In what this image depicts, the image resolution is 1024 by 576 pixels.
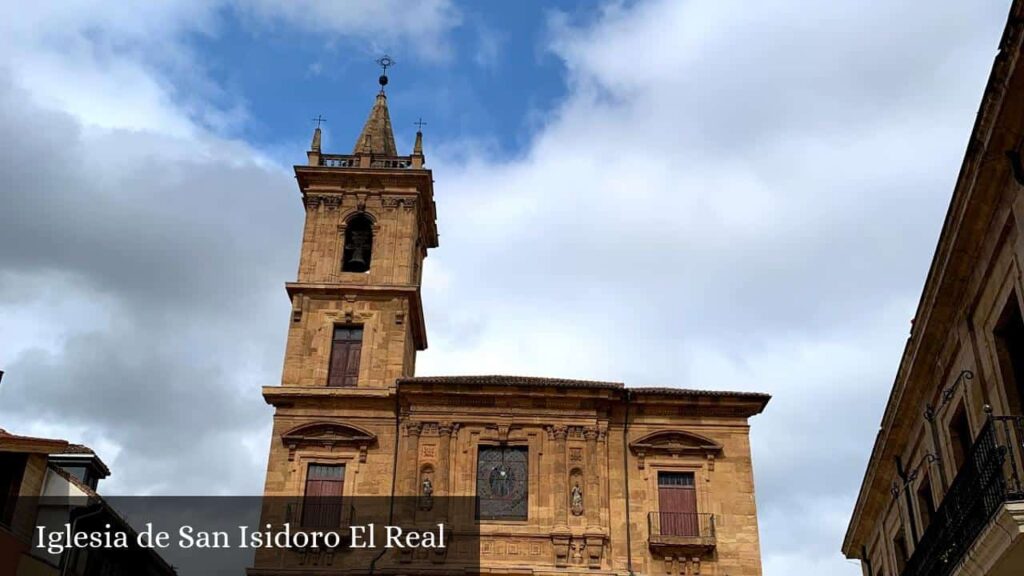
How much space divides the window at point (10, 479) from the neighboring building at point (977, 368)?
1700 cm

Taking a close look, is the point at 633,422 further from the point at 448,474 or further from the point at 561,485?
the point at 448,474

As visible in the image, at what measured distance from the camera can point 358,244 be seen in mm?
31578

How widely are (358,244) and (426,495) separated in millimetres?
8865

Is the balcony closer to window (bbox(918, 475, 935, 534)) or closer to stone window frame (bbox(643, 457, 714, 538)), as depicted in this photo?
stone window frame (bbox(643, 457, 714, 538))

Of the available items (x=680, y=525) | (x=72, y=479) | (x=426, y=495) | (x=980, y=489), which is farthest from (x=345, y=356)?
(x=980, y=489)

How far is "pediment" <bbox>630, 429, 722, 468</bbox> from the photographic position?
1079 inches

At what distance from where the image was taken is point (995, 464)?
33.5ft

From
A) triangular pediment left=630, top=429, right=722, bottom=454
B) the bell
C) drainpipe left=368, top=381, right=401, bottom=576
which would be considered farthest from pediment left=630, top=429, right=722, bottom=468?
the bell

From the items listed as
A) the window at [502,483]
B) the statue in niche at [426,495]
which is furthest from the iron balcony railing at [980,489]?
the statue in niche at [426,495]

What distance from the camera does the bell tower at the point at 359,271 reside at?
29.2 metres

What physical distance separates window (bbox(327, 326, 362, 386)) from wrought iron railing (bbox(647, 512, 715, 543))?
9.25 m

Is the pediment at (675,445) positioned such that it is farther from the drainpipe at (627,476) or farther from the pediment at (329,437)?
the pediment at (329,437)

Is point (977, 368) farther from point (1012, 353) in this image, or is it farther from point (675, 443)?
point (675, 443)

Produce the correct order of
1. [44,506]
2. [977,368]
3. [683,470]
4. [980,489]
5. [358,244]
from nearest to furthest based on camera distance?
1. [980,489]
2. [977,368]
3. [44,506]
4. [683,470]
5. [358,244]
